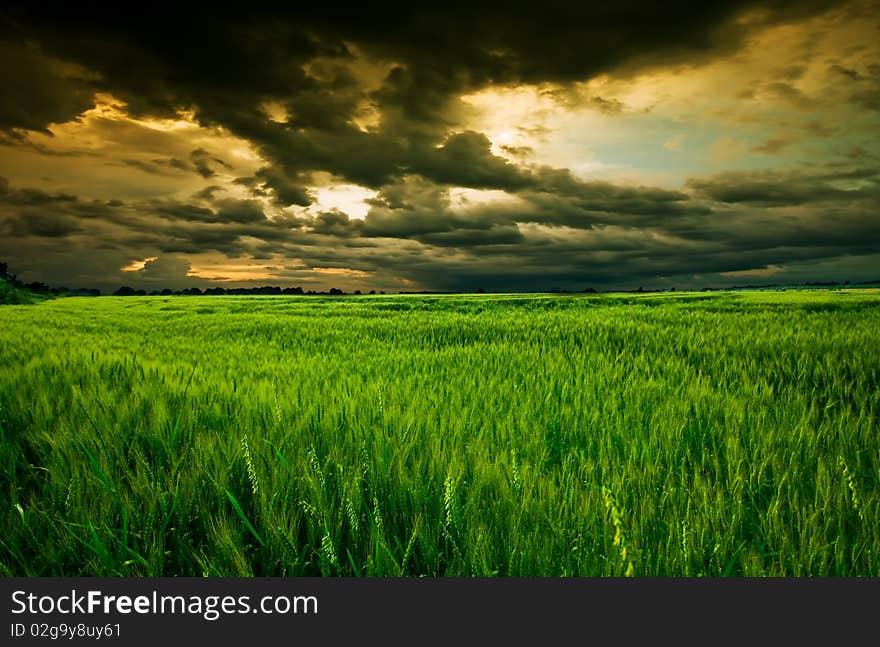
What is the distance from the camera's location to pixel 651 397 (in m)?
3.16

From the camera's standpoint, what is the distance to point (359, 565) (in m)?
1.36

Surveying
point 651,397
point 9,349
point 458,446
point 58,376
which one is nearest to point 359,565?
point 458,446

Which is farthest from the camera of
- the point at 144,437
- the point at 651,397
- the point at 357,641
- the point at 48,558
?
the point at 651,397

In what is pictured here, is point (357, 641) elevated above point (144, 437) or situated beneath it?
situated beneath

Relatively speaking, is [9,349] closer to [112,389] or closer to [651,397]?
[112,389]

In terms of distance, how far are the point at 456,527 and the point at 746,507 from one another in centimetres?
118

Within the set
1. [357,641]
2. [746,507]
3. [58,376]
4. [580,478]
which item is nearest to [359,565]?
[357,641]

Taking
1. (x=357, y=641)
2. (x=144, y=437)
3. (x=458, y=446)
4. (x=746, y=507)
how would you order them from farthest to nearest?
(x=144, y=437) → (x=458, y=446) → (x=746, y=507) → (x=357, y=641)

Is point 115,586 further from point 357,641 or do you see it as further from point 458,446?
point 458,446

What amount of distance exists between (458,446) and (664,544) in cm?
93

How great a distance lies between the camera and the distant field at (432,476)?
136 centimetres

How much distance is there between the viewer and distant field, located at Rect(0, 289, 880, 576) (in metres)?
1.36

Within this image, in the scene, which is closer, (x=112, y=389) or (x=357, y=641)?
(x=357, y=641)

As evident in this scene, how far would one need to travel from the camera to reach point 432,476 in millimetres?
1732
